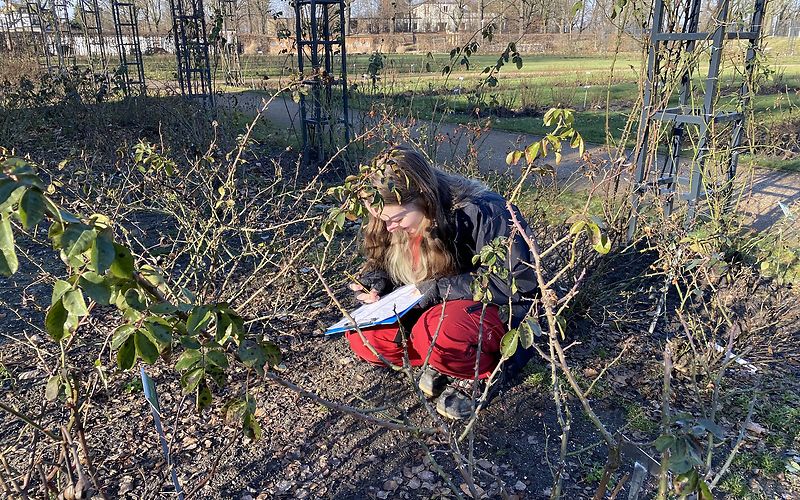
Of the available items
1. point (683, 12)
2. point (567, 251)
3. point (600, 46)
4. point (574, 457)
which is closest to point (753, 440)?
point (574, 457)

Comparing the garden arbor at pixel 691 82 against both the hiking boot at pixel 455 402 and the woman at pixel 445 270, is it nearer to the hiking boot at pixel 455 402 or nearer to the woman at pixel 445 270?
the woman at pixel 445 270

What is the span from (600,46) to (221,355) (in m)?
24.1

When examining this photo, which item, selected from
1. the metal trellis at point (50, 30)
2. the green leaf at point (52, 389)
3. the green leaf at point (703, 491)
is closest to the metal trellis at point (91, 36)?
the metal trellis at point (50, 30)

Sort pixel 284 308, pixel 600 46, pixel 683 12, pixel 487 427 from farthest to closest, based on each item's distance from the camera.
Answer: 1. pixel 600 46
2. pixel 683 12
3. pixel 284 308
4. pixel 487 427

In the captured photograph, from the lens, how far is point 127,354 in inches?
36.9

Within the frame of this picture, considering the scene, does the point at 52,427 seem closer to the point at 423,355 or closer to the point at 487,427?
the point at 423,355

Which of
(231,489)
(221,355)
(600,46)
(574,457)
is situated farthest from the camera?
(600,46)

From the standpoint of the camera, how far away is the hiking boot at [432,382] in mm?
2484

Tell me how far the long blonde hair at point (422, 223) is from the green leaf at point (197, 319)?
971mm

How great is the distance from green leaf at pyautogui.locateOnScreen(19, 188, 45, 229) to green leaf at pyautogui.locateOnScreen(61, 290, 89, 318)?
13 centimetres

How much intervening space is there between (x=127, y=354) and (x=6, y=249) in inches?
10.6

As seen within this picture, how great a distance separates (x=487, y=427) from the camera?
92.4 inches

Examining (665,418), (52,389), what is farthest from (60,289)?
(665,418)

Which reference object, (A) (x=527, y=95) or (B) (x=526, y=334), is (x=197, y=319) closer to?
(B) (x=526, y=334)
